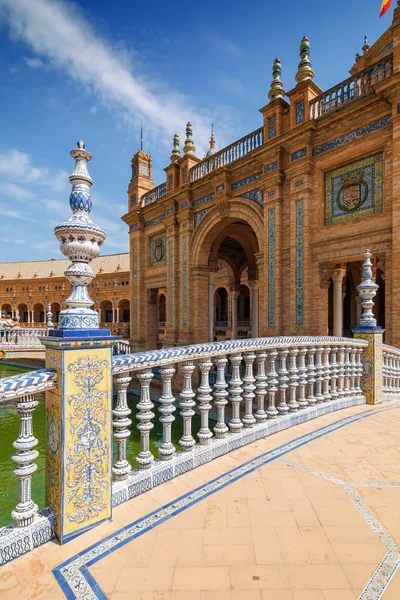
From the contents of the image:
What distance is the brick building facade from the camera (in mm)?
7750

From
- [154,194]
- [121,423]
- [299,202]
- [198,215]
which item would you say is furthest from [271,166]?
[121,423]

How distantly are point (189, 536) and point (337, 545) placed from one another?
3.19 ft

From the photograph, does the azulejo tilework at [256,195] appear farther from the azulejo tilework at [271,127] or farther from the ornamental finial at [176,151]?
the ornamental finial at [176,151]

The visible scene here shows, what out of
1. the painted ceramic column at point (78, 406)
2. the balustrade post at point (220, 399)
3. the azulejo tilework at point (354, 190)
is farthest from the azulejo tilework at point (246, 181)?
the painted ceramic column at point (78, 406)

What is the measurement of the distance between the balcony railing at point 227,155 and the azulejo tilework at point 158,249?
3.35 metres

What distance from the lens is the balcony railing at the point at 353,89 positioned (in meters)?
7.91

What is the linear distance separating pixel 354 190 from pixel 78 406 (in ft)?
28.2

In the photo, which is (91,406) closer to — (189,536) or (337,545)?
(189,536)

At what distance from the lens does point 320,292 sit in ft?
29.7

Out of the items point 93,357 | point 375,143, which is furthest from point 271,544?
point 375,143

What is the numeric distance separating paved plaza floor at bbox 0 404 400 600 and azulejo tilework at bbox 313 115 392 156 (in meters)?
7.77

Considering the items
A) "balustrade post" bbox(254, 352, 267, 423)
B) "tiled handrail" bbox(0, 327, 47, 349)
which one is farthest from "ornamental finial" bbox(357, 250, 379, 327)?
"tiled handrail" bbox(0, 327, 47, 349)

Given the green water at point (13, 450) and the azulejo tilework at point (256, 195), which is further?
the azulejo tilework at point (256, 195)

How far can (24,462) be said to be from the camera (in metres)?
2.07
